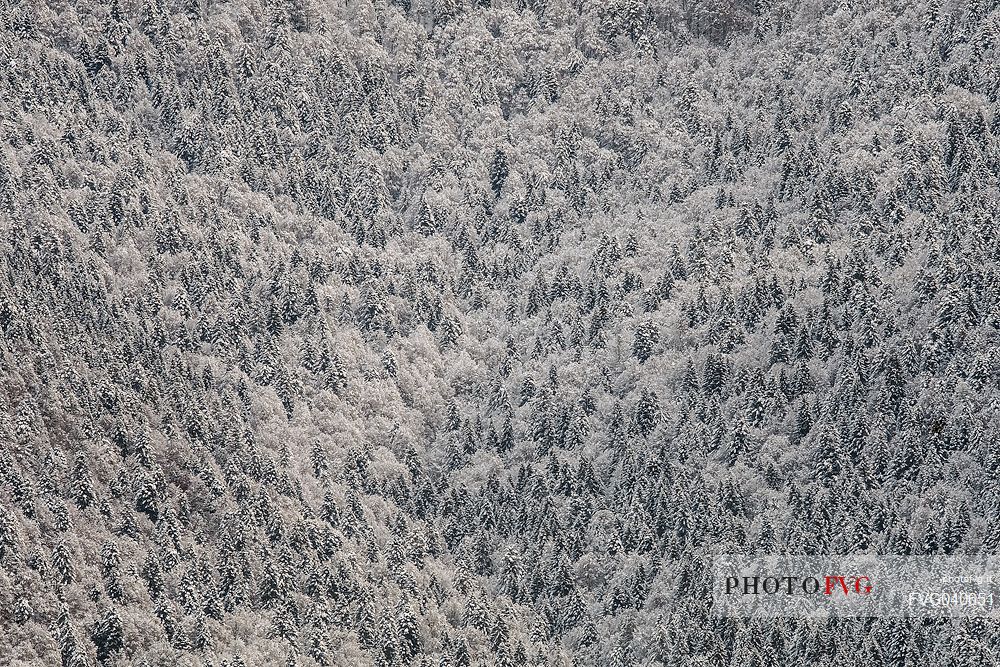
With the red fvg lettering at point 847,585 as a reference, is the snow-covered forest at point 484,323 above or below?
above

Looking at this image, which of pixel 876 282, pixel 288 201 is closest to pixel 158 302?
pixel 288 201

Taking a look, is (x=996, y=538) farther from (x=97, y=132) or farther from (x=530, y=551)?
(x=97, y=132)
